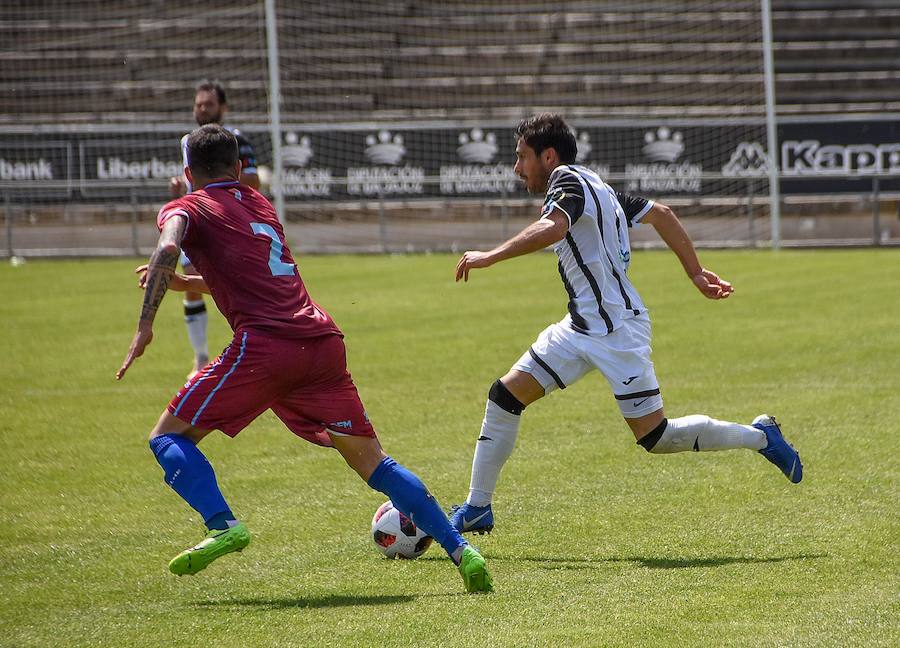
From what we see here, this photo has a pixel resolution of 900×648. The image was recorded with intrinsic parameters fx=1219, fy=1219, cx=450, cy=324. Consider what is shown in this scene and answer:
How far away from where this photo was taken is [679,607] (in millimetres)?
4488

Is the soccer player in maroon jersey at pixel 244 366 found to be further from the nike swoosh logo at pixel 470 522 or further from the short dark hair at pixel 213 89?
the short dark hair at pixel 213 89

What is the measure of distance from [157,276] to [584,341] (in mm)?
1990

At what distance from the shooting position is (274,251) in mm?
5008

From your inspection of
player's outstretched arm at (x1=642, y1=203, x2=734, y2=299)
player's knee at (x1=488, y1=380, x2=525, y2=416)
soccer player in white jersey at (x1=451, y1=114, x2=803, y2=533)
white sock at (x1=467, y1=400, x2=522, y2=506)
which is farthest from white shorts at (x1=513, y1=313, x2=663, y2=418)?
player's outstretched arm at (x1=642, y1=203, x2=734, y2=299)

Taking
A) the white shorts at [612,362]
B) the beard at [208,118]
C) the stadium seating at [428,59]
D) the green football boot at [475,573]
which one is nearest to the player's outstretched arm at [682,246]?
the white shorts at [612,362]

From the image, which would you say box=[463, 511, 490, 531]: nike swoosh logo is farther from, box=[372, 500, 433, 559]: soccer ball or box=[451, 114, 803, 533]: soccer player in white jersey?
box=[372, 500, 433, 559]: soccer ball

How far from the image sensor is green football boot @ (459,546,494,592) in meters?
4.74

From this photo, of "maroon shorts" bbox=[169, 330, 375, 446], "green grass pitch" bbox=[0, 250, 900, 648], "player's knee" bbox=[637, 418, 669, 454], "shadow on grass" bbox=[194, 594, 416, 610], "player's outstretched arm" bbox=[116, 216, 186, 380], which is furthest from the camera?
"player's knee" bbox=[637, 418, 669, 454]

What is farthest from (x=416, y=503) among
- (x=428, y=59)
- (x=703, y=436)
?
(x=428, y=59)

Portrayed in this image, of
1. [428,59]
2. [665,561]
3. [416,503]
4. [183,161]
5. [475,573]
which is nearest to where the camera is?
[475,573]

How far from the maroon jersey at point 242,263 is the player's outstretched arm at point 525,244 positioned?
0.60 metres

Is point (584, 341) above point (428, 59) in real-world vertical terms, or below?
below

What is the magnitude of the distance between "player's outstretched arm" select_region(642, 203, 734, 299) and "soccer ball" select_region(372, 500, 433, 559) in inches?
72.7

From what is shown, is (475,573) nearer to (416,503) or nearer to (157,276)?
(416,503)
